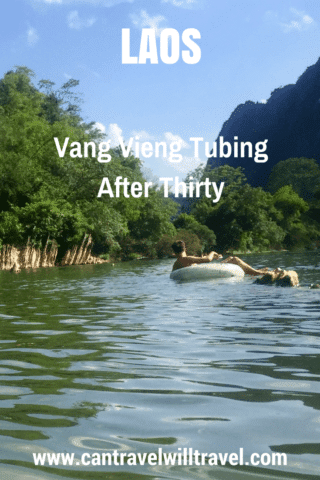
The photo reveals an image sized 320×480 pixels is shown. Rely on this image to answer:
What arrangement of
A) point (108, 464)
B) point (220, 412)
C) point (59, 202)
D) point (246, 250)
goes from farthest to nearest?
point (246, 250), point (59, 202), point (220, 412), point (108, 464)

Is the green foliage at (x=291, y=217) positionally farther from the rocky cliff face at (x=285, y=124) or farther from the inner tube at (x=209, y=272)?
the inner tube at (x=209, y=272)

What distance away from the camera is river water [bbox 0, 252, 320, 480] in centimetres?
272

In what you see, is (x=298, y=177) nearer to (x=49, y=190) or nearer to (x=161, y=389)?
(x=49, y=190)

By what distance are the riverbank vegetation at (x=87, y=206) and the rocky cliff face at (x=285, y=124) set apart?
50744mm

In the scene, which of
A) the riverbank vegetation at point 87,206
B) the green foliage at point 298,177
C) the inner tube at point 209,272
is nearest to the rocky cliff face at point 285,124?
the green foliage at point 298,177

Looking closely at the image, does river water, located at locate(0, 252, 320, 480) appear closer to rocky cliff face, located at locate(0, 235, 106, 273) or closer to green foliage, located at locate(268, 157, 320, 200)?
rocky cliff face, located at locate(0, 235, 106, 273)

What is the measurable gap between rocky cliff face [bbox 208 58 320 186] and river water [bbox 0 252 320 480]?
10421cm

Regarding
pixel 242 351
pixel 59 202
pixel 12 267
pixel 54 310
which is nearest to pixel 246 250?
pixel 59 202

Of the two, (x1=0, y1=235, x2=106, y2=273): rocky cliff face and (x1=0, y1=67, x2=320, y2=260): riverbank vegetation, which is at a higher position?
(x1=0, y1=67, x2=320, y2=260): riverbank vegetation

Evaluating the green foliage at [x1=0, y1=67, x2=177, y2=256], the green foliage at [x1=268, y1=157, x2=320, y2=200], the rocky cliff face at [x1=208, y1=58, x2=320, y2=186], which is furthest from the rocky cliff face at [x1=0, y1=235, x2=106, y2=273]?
the rocky cliff face at [x1=208, y1=58, x2=320, y2=186]

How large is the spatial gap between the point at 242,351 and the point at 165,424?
2329mm

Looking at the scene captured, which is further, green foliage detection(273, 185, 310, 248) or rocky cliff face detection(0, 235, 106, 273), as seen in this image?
green foliage detection(273, 185, 310, 248)

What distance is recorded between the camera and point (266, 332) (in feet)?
21.4

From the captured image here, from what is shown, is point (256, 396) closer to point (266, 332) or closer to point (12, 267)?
point (266, 332)
